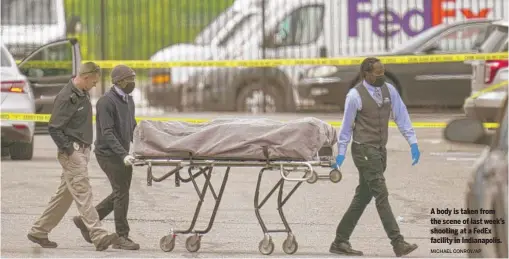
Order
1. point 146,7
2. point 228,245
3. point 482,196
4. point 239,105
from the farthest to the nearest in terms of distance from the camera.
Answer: point 146,7
point 239,105
point 228,245
point 482,196

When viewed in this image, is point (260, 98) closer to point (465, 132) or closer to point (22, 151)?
point (22, 151)

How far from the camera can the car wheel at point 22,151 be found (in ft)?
55.5

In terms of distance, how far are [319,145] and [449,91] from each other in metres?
11.8

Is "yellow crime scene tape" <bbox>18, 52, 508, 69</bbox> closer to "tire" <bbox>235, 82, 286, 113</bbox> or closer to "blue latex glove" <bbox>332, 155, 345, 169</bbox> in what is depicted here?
"tire" <bbox>235, 82, 286, 113</bbox>

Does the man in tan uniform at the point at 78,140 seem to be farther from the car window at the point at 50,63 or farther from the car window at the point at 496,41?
the car window at the point at 496,41

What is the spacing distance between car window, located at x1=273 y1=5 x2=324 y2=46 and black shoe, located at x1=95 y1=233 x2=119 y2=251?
42.1 feet

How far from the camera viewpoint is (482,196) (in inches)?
298

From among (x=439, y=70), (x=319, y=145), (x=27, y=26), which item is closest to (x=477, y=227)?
(x=319, y=145)

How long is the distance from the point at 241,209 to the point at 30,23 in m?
11.6

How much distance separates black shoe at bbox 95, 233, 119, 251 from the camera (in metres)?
10.7

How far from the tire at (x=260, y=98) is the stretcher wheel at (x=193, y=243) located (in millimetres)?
12128

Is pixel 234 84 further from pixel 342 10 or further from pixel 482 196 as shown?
pixel 482 196

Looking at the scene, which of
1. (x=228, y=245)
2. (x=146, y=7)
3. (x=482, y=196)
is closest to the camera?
(x=482, y=196)

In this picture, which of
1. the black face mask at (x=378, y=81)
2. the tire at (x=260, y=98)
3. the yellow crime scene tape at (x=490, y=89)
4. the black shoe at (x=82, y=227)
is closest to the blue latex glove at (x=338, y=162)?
the black face mask at (x=378, y=81)
